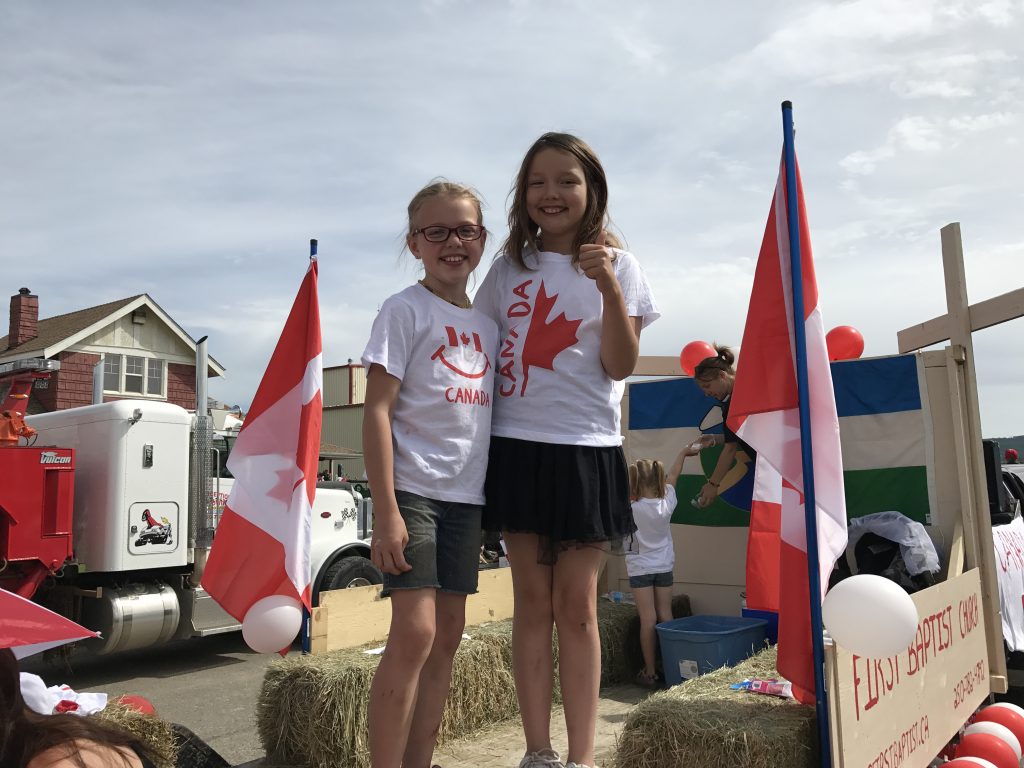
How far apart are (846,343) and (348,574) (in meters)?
4.69

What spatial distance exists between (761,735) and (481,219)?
1.72 m

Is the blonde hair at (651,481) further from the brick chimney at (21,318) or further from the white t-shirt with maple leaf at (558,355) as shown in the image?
the brick chimney at (21,318)

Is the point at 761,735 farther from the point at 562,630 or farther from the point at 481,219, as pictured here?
the point at 481,219

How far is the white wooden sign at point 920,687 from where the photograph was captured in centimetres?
244

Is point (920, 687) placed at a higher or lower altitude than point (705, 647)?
higher

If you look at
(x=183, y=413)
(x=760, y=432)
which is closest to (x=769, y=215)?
(x=760, y=432)

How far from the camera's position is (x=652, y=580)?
17.6ft

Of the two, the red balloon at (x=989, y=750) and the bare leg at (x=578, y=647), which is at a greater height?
the bare leg at (x=578, y=647)

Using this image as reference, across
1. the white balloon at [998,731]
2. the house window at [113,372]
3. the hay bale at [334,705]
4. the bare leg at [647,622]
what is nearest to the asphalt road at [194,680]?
the hay bale at [334,705]

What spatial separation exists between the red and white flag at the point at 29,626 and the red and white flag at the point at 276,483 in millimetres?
1782

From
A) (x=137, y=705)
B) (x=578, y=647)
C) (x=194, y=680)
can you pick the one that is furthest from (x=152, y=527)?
(x=578, y=647)

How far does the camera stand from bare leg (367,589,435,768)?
2053 millimetres

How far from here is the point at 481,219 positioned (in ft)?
8.06

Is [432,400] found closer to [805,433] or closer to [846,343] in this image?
[805,433]
